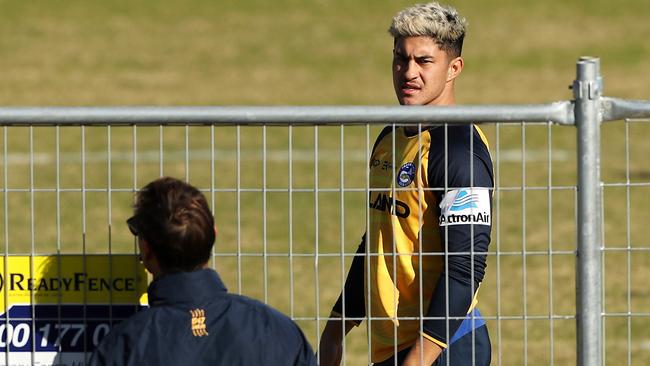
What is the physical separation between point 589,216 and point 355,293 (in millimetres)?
874

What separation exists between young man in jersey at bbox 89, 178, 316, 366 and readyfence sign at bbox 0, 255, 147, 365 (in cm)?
67

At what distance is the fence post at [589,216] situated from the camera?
4168 millimetres

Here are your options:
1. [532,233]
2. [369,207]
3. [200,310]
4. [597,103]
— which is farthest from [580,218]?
[532,233]

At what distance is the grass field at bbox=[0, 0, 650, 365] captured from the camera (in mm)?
10781

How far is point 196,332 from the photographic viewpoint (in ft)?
11.6

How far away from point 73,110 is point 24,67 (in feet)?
72.4

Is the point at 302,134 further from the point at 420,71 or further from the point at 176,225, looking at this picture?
the point at 176,225

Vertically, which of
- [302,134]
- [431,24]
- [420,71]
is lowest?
[420,71]

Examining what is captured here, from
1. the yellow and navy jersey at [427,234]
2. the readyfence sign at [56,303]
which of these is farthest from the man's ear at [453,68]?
the readyfence sign at [56,303]

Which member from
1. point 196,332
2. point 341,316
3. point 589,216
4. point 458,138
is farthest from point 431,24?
point 196,332

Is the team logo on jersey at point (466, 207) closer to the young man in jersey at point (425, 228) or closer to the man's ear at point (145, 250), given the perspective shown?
the young man in jersey at point (425, 228)

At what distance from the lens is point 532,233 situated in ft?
43.6

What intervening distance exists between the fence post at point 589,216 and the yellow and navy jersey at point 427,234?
0.28 meters

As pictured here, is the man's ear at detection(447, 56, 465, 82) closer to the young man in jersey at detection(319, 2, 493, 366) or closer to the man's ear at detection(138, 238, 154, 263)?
the young man in jersey at detection(319, 2, 493, 366)
